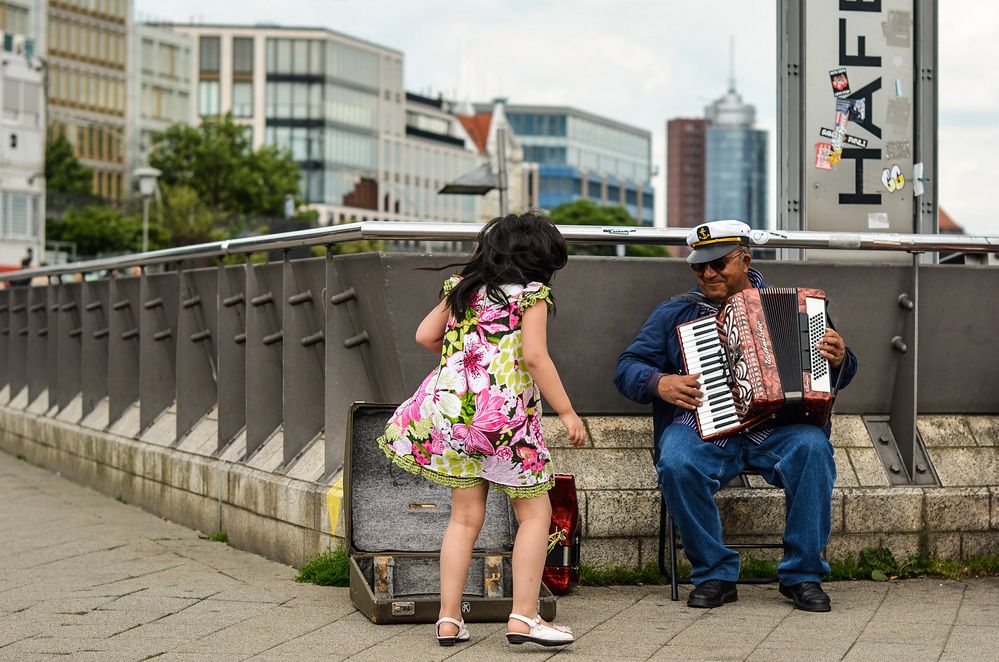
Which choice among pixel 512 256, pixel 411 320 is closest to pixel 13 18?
pixel 411 320

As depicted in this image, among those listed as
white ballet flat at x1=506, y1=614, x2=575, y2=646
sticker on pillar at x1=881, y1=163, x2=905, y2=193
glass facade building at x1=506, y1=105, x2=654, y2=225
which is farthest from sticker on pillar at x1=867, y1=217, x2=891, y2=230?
glass facade building at x1=506, y1=105, x2=654, y2=225

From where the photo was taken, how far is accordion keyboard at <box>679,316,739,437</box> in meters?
7.28

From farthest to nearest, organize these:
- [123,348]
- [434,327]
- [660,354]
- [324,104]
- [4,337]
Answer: [324,104] < [4,337] < [123,348] < [660,354] < [434,327]

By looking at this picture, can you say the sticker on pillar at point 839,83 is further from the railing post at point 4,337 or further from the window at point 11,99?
the window at point 11,99

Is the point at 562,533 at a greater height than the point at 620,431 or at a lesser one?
lesser

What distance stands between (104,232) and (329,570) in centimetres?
7695

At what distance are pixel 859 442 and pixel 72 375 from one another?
26.1 feet

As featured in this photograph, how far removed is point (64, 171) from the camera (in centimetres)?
9925

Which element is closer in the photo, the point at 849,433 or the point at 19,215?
the point at 849,433

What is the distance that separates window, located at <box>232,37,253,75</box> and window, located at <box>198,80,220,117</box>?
217 centimetres

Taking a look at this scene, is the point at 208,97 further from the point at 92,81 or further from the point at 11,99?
the point at 11,99

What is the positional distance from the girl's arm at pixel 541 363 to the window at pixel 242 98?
5040 inches

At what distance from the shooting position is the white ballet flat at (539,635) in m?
6.26

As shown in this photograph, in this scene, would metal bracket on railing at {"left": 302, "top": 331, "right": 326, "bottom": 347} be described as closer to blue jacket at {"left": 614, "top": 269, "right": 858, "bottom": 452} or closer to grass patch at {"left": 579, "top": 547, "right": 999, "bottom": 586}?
blue jacket at {"left": 614, "top": 269, "right": 858, "bottom": 452}
